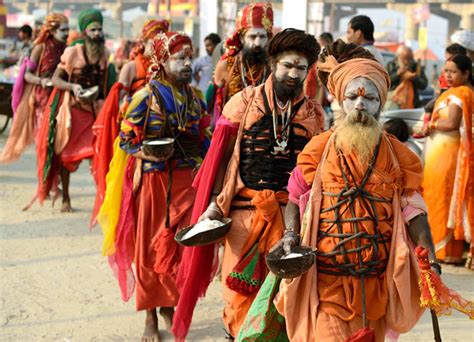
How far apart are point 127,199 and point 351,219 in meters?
2.49

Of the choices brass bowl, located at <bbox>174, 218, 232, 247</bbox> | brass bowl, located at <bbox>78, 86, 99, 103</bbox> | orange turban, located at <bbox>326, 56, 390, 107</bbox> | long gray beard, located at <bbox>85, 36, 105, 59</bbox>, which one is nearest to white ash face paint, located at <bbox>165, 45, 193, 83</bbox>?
brass bowl, located at <bbox>174, 218, 232, 247</bbox>

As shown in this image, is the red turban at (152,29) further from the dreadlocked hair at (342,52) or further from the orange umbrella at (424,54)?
the orange umbrella at (424,54)

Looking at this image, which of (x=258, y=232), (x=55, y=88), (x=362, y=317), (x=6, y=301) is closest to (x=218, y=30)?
(x=55, y=88)

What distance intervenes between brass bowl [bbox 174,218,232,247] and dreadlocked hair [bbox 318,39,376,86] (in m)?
0.93

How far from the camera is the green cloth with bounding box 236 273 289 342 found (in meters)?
4.09

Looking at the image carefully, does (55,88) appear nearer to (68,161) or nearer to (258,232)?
(68,161)

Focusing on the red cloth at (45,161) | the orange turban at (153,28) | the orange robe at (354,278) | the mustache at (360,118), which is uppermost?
the orange turban at (153,28)

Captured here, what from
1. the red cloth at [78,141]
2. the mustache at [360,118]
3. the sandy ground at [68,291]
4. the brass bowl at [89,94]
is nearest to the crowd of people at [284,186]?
the mustache at [360,118]

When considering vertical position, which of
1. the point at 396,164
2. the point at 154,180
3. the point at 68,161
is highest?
the point at 396,164

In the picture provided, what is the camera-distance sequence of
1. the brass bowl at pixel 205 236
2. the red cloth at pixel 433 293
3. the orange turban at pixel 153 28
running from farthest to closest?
1. the orange turban at pixel 153 28
2. the brass bowl at pixel 205 236
3. the red cloth at pixel 433 293

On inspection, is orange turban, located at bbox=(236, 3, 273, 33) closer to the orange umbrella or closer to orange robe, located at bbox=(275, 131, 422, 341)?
orange robe, located at bbox=(275, 131, 422, 341)

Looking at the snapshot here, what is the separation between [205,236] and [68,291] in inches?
113

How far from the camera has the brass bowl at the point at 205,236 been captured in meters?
4.36

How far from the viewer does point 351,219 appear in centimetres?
379
